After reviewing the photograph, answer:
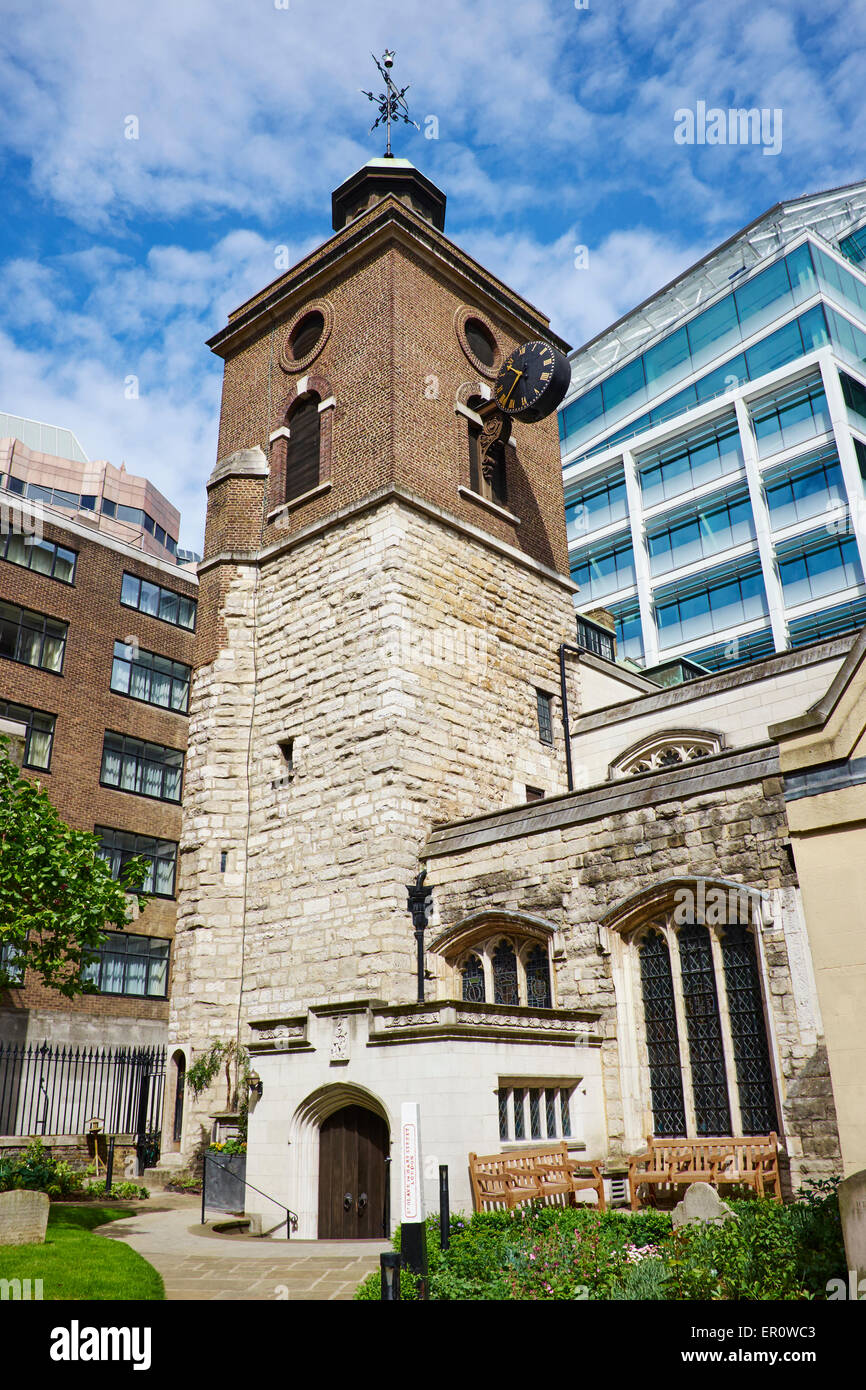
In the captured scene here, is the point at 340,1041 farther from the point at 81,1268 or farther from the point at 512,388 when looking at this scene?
the point at 512,388

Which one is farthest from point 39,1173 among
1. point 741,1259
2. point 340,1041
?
point 741,1259

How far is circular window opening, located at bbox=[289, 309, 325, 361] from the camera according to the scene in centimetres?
2398

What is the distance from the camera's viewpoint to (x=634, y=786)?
15070mm

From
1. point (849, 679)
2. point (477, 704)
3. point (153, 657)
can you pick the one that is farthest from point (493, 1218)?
point (153, 657)

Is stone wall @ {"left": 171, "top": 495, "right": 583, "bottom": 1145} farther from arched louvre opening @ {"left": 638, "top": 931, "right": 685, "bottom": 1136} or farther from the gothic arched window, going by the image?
the gothic arched window

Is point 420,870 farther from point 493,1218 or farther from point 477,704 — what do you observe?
point 493,1218

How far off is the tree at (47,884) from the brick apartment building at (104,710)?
8.60 m

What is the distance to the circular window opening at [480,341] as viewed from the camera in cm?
2403

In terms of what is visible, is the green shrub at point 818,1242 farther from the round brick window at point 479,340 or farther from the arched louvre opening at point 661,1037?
the round brick window at point 479,340

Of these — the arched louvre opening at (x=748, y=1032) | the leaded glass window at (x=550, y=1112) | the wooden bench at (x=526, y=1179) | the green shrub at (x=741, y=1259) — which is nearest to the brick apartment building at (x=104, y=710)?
the leaded glass window at (x=550, y=1112)

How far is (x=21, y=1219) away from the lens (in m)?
10.5

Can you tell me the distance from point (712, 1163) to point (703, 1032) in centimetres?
187
